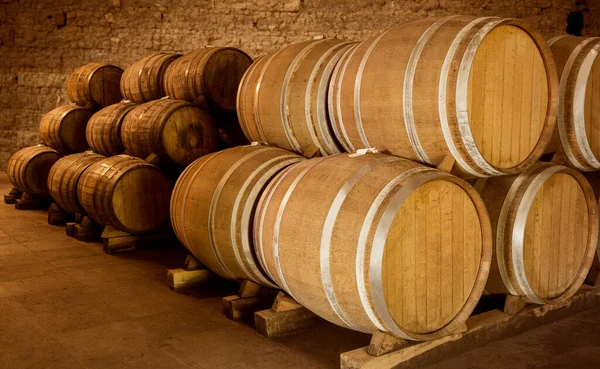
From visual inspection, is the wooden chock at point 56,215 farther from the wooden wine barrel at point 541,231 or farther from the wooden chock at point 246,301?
the wooden wine barrel at point 541,231

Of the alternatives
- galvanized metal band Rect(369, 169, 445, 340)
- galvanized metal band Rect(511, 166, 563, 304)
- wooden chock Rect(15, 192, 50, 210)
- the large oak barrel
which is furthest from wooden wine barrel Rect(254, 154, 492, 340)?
wooden chock Rect(15, 192, 50, 210)

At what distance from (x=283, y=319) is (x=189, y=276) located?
1.05 metres

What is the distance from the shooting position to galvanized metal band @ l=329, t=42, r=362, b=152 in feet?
9.81

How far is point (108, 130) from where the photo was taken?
226 inches

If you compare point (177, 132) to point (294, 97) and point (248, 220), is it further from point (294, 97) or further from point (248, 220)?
point (248, 220)

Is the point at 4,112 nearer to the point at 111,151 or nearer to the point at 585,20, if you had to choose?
the point at 111,151

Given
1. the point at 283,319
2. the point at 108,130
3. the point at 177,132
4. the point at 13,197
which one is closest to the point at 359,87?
the point at 283,319

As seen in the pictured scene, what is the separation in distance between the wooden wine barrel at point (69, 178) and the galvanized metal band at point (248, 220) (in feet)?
9.05

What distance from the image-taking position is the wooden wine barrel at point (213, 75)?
5.05 meters

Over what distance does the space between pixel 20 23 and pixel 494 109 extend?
31.8ft

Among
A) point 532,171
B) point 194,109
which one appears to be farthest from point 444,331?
point 194,109

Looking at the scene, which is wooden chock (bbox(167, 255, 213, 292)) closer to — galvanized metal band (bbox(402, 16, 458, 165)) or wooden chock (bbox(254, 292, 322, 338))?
wooden chock (bbox(254, 292, 322, 338))

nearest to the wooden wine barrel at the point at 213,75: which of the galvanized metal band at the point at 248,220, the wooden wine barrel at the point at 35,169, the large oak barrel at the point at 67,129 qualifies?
the galvanized metal band at the point at 248,220

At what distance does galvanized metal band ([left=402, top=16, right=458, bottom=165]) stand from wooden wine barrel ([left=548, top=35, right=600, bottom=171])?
85 centimetres
